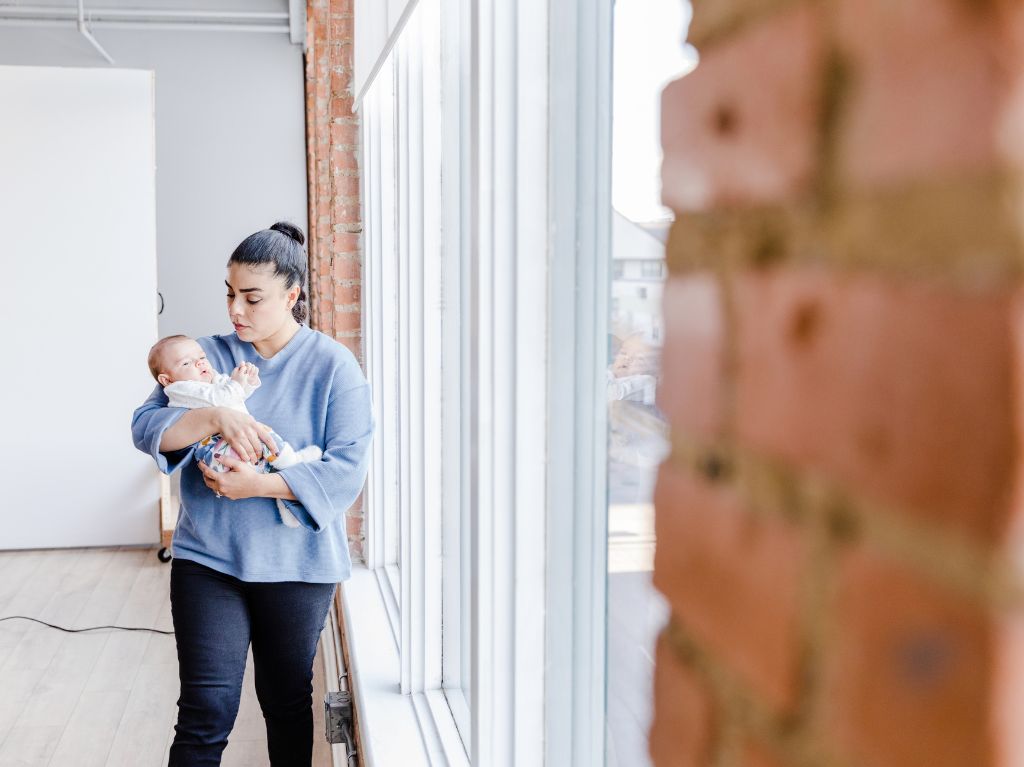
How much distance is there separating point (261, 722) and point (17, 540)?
2.66 metres

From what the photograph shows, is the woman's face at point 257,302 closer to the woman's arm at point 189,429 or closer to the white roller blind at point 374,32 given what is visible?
the woman's arm at point 189,429

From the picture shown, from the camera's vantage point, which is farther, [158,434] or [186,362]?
[186,362]

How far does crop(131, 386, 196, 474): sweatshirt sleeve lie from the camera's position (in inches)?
84.4

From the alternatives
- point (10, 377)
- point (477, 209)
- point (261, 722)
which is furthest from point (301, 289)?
point (10, 377)

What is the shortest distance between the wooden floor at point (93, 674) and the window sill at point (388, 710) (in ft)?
1.81

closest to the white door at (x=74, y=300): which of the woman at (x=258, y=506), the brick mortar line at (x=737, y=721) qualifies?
the woman at (x=258, y=506)

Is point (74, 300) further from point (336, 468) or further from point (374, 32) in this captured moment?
point (336, 468)

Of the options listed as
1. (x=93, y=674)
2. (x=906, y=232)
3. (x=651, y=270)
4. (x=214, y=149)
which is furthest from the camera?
(x=214, y=149)

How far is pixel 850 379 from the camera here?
1.05 feet

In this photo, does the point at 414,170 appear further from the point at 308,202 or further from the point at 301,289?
the point at 308,202

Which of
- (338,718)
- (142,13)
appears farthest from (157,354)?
(142,13)

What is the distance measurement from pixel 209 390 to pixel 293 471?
0.29 m

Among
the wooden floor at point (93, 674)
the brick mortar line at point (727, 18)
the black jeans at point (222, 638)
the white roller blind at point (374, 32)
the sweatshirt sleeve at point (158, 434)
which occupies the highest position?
the white roller blind at point (374, 32)

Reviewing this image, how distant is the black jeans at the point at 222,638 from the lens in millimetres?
2150
